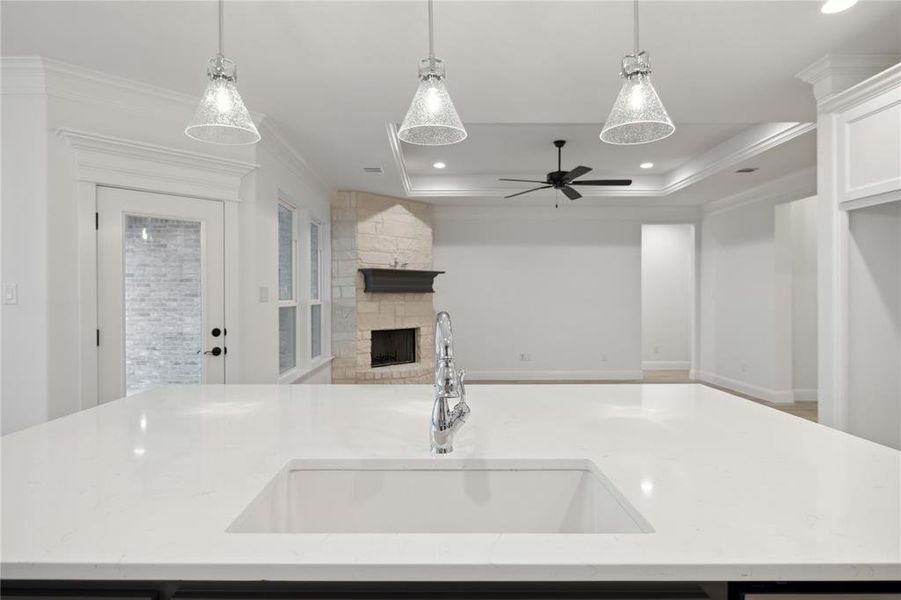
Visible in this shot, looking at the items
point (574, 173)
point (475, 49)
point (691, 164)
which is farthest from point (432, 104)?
point (691, 164)

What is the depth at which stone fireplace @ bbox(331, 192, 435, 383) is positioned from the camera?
562 centimetres

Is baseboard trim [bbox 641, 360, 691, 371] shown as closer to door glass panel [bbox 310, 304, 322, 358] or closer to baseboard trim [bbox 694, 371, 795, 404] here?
baseboard trim [bbox 694, 371, 795, 404]

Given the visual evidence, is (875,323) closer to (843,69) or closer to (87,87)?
(843,69)

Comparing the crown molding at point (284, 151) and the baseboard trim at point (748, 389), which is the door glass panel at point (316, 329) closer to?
the crown molding at point (284, 151)

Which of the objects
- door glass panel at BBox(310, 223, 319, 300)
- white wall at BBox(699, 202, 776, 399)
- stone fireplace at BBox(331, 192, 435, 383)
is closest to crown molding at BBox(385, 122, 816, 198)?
stone fireplace at BBox(331, 192, 435, 383)

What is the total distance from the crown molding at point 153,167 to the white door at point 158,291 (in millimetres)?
69

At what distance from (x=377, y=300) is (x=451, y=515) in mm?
4887

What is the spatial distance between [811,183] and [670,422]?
16.8ft

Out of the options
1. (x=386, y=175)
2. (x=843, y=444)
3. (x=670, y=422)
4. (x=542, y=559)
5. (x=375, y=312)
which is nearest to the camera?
(x=542, y=559)

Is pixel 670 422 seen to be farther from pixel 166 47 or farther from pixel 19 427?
pixel 19 427

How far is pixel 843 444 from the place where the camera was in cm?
111

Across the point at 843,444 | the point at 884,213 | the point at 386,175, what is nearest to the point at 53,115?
the point at 386,175

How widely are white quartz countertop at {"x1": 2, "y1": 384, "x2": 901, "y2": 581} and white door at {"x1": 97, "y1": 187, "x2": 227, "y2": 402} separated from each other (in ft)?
5.55

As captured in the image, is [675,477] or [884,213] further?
[884,213]
